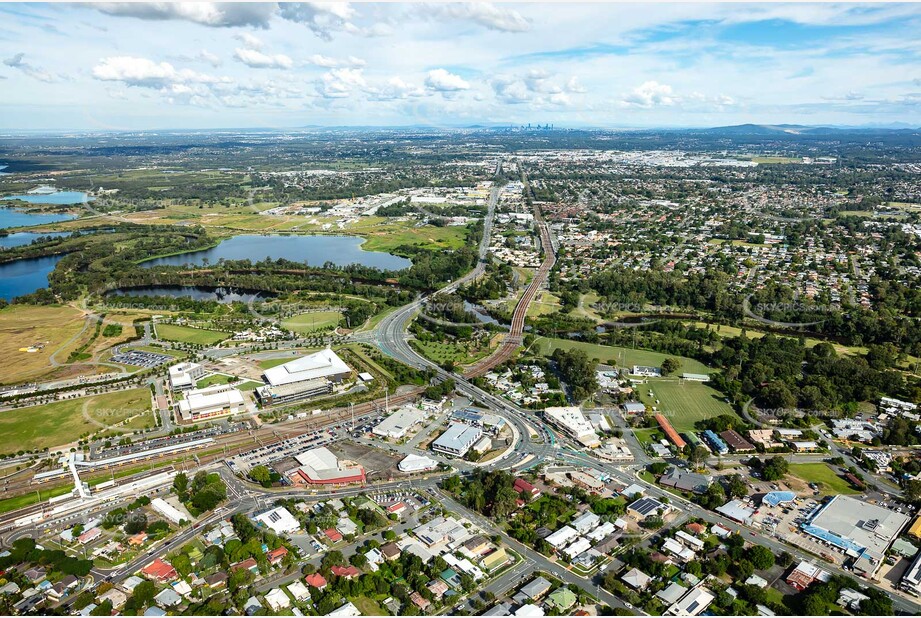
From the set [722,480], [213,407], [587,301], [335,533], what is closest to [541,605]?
[335,533]

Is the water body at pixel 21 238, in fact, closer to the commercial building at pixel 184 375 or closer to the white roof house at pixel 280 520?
the commercial building at pixel 184 375

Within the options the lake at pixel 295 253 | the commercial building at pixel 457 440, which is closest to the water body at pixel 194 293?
the lake at pixel 295 253

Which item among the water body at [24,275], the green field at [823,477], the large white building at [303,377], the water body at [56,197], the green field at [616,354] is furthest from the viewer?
the water body at [56,197]

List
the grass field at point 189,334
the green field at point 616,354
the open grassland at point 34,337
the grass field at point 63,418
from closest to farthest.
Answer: the grass field at point 63,418 → the open grassland at point 34,337 → the green field at point 616,354 → the grass field at point 189,334

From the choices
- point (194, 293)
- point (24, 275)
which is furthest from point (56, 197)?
point (194, 293)

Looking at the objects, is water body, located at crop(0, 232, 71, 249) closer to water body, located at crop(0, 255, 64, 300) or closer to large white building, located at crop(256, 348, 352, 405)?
water body, located at crop(0, 255, 64, 300)
